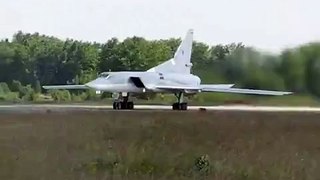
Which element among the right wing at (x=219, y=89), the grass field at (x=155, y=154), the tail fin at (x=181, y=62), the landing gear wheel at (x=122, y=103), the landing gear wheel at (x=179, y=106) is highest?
the tail fin at (x=181, y=62)

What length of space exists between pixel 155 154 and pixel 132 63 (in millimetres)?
67942

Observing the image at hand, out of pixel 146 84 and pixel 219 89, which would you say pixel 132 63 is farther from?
pixel 219 89

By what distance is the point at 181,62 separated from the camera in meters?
50.2

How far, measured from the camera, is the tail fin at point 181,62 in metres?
49.5

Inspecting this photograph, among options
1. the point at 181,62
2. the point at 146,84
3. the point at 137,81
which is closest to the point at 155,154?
the point at 137,81

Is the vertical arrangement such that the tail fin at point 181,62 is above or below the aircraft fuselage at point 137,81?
above

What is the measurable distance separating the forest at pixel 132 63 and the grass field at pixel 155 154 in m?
9.53

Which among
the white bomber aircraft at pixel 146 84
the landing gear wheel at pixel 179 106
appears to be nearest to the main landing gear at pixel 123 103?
the white bomber aircraft at pixel 146 84

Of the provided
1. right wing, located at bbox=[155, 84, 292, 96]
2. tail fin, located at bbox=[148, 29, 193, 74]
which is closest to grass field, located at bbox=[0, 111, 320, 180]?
right wing, located at bbox=[155, 84, 292, 96]

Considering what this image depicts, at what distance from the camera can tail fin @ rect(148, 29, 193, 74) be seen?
162 feet

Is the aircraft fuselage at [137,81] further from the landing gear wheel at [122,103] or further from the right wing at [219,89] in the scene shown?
the landing gear wheel at [122,103]

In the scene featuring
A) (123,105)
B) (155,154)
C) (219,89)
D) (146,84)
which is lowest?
(155,154)

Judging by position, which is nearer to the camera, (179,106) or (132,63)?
(179,106)

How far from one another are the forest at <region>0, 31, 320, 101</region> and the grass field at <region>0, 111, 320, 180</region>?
9.53 meters
